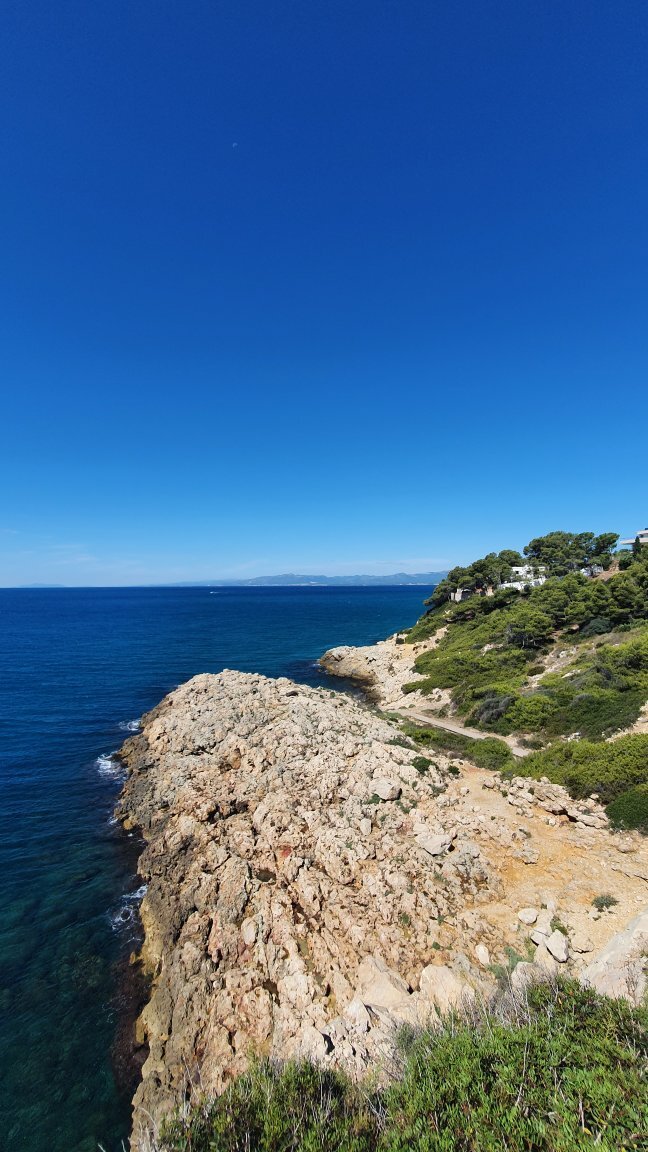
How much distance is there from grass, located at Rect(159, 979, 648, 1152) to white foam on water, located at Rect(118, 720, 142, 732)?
110ft

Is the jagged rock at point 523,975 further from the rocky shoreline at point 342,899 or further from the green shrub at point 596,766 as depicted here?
the green shrub at point 596,766

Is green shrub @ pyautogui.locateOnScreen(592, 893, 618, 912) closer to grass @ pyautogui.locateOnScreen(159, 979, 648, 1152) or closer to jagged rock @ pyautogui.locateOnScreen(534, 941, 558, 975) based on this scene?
jagged rock @ pyautogui.locateOnScreen(534, 941, 558, 975)

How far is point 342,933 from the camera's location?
1446 cm

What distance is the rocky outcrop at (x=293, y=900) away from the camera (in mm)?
11828

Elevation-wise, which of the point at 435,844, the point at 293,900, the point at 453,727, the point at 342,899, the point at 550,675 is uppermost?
the point at 550,675

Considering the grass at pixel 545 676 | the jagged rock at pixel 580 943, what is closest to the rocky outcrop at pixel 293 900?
the jagged rock at pixel 580 943

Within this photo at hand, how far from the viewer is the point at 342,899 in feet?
50.7

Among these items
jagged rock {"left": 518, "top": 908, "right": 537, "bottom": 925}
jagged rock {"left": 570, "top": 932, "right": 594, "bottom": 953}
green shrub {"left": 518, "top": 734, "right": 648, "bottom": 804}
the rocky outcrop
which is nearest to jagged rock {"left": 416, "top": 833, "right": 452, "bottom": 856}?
the rocky outcrop

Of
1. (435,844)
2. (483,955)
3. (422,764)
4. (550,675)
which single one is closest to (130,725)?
(422,764)

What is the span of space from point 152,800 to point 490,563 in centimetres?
6964

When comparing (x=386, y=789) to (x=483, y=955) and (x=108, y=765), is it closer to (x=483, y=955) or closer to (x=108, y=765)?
(x=483, y=955)

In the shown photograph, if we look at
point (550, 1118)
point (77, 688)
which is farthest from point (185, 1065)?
point (77, 688)

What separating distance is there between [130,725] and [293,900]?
96.2 feet

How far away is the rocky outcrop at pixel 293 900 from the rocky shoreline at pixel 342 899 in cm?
6
